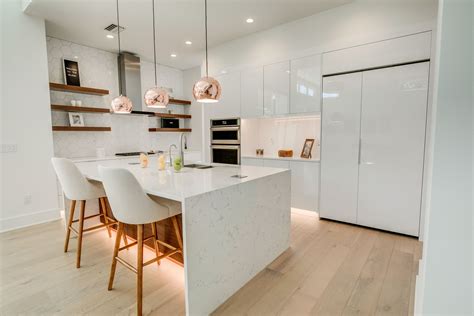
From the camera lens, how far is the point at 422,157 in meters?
2.67

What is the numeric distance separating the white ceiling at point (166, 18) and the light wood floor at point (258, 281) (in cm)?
291

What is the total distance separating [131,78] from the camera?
15.7ft

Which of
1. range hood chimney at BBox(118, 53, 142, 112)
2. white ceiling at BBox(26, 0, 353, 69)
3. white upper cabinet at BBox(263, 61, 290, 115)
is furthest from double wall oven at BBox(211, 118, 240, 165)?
range hood chimney at BBox(118, 53, 142, 112)

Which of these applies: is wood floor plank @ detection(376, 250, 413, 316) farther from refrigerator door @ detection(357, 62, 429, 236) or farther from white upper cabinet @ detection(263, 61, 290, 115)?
white upper cabinet @ detection(263, 61, 290, 115)

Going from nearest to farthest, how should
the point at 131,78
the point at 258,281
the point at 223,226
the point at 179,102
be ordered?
the point at 223,226 → the point at 258,281 → the point at 131,78 → the point at 179,102

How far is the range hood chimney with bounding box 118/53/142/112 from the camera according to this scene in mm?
4691

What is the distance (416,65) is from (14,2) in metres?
4.99

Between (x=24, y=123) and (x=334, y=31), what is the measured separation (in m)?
4.35

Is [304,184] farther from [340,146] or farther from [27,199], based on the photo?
[27,199]

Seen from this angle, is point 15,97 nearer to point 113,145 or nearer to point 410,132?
point 113,145

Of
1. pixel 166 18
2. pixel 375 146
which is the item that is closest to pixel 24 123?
pixel 166 18

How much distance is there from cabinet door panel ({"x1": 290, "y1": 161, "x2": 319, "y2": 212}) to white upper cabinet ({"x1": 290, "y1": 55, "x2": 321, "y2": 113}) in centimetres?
81

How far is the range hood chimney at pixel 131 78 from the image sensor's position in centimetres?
469

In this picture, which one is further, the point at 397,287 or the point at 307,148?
the point at 307,148
